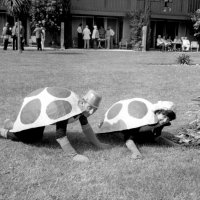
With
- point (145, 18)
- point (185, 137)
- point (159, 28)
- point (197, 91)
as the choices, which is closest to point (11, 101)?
point (185, 137)

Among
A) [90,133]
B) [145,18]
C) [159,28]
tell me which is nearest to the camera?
[90,133]

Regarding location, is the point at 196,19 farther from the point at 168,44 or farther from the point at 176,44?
the point at 168,44

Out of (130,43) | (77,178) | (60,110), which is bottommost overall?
(77,178)

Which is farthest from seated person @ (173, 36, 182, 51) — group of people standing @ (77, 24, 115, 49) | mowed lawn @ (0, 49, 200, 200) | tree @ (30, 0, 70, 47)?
mowed lawn @ (0, 49, 200, 200)

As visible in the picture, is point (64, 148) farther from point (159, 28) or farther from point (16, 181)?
point (159, 28)

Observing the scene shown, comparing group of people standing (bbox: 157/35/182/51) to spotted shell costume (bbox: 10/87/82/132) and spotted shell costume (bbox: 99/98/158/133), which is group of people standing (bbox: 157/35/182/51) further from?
spotted shell costume (bbox: 10/87/82/132)

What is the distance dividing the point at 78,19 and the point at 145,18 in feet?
18.3

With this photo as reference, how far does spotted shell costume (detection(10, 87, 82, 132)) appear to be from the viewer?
465 cm

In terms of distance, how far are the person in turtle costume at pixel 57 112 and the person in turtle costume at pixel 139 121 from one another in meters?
0.49

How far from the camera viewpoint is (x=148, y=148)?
5.24m

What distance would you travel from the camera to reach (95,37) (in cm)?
2958

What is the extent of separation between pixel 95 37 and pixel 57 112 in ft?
83.2

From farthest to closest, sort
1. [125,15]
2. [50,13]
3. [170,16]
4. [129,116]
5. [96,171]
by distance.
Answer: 1. [170,16]
2. [125,15]
3. [50,13]
4. [129,116]
5. [96,171]

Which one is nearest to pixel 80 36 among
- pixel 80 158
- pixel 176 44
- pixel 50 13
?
pixel 50 13
